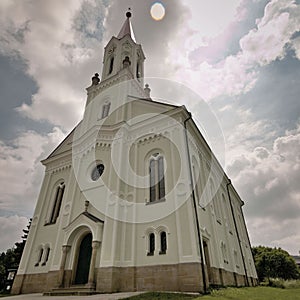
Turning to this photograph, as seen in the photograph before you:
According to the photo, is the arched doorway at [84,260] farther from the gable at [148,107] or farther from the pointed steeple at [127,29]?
the pointed steeple at [127,29]

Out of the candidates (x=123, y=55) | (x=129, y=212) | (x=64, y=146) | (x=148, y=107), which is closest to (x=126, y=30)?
(x=123, y=55)

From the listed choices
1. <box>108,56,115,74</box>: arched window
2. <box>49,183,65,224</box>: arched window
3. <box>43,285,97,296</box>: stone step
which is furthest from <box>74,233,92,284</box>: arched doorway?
<box>108,56,115,74</box>: arched window

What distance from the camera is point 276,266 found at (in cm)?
4888

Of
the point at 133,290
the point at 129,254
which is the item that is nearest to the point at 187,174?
the point at 129,254

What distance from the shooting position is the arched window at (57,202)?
18214 millimetres

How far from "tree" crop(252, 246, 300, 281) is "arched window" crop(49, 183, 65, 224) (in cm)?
4721

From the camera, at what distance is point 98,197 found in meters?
15.5

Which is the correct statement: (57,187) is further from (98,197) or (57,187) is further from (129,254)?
(129,254)

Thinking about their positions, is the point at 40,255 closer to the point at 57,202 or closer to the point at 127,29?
the point at 57,202

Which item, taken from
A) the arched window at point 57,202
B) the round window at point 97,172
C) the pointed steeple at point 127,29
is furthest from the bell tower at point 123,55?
the arched window at point 57,202

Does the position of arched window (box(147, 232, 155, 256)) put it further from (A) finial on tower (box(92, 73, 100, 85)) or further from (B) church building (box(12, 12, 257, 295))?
(A) finial on tower (box(92, 73, 100, 85))

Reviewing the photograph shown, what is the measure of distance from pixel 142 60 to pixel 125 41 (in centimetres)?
304

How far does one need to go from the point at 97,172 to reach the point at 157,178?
4.90 meters

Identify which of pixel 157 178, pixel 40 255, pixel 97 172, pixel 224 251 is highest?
pixel 97 172
